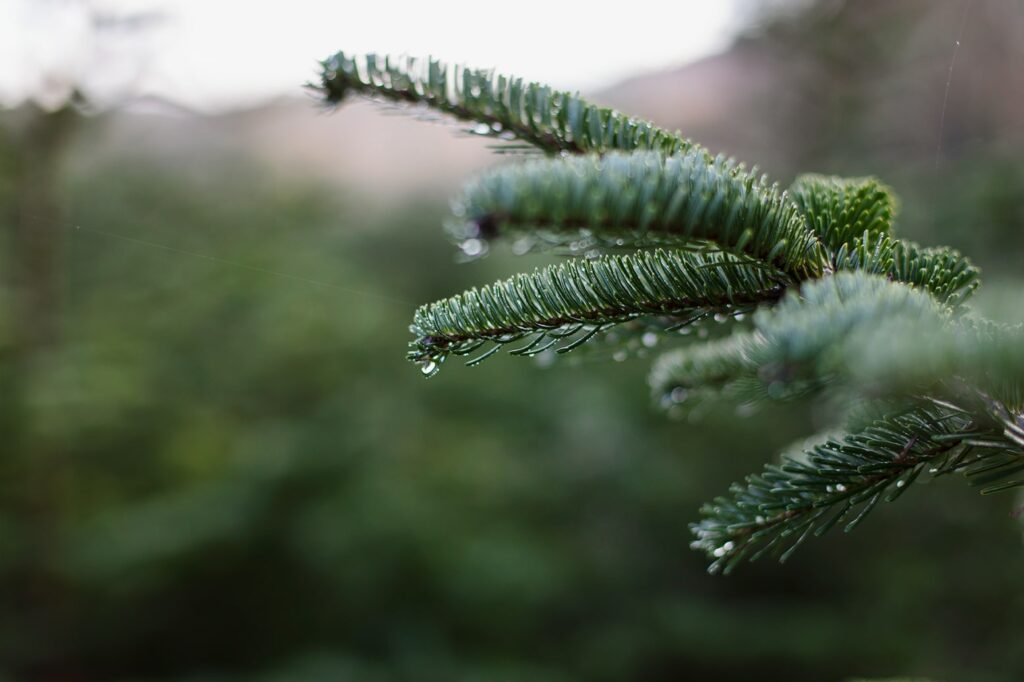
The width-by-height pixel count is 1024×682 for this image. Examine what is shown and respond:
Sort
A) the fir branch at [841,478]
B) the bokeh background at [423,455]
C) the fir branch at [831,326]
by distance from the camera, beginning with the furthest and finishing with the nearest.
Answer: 1. the bokeh background at [423,455]
2. the fir branch at [841,478]
3. the fir branch at [831,326]

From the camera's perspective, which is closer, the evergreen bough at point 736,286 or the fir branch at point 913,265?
the evergreen bough at point 736,286

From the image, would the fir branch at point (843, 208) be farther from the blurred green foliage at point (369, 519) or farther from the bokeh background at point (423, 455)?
the blurred green foliage at point (369, 519)

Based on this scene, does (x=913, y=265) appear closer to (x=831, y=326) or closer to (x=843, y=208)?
(x=843, y=208)

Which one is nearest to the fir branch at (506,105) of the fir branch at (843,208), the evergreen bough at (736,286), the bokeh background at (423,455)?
the evergreen bough at (736,286)

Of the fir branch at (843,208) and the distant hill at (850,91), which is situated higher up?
the distant hill at (850,91)

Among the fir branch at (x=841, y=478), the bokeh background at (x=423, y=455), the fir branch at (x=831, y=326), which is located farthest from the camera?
the bokeh background at (x=423, y=455)

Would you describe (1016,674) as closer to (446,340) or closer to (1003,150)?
(1003,150)

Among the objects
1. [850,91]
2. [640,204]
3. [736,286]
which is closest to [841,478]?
[736,286]

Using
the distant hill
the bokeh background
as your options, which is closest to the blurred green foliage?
the bokeh background

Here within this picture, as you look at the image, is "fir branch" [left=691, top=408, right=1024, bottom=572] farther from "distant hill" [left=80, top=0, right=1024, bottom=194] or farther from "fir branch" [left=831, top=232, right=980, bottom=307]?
"distant hill" [left=80, top=0, right=1024, bottom=194]
